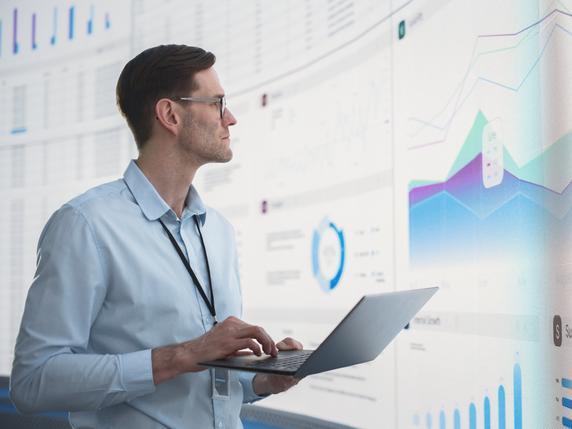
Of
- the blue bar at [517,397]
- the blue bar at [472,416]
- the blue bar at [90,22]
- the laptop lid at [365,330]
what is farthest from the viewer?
the blue bar at [90,22]

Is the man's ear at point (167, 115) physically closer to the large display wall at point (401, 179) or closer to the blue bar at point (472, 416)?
the large display wall at point (401, 179)

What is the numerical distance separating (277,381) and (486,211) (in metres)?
0.54

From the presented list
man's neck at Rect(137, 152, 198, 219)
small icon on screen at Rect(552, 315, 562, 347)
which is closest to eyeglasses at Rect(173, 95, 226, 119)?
man's neck at Rect(137, 152, 198, 219)

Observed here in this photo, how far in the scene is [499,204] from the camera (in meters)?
1.40

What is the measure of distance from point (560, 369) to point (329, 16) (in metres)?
1.15

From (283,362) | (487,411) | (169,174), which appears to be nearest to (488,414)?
(487,411)

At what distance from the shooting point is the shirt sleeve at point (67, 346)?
112 cm

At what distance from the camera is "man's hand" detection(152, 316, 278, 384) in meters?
1.10

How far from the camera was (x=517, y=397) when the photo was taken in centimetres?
135

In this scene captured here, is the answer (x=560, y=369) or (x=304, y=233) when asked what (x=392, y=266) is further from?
(x=560, y=369)

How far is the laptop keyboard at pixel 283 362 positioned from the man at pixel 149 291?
3cm

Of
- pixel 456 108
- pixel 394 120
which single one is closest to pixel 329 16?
pixel 394 120

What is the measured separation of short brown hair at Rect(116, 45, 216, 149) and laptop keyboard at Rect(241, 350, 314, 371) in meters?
0.52

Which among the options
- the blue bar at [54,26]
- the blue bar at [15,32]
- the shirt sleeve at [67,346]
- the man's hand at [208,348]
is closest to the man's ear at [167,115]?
the shirt sleeve at [67,346]
